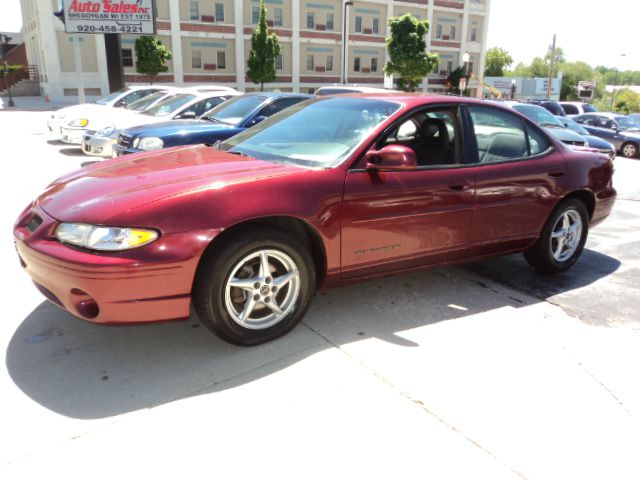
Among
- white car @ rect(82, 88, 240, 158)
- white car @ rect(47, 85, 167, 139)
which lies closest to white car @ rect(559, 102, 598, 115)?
white car @ rect(82, 88, 240, 158)

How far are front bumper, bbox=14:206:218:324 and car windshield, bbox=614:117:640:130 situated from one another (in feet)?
63.2

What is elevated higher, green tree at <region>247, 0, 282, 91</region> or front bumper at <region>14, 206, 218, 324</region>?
green tree at <region>247, 0, 282, 91</region>

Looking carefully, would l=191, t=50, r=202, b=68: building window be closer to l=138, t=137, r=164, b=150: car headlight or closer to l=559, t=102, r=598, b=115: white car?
l=559, t=102, r=598, b=115: white car

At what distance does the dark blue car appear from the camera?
7348 millimetres

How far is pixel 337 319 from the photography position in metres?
3.72

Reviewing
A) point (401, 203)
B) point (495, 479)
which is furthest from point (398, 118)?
point (495, 479)

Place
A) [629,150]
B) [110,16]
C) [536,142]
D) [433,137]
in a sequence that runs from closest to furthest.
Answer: [433,137] → [536,142] → [629,150] → [110,16]

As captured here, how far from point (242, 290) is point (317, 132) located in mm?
1398

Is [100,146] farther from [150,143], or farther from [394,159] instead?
[394,159]

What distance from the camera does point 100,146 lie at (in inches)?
371

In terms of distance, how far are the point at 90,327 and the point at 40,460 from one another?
132 centimetres

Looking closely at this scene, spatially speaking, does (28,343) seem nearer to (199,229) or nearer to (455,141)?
(199,229)

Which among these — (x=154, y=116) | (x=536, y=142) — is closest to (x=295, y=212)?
(x=536, y=142)

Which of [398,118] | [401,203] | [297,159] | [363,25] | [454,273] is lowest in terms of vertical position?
[454,273]
